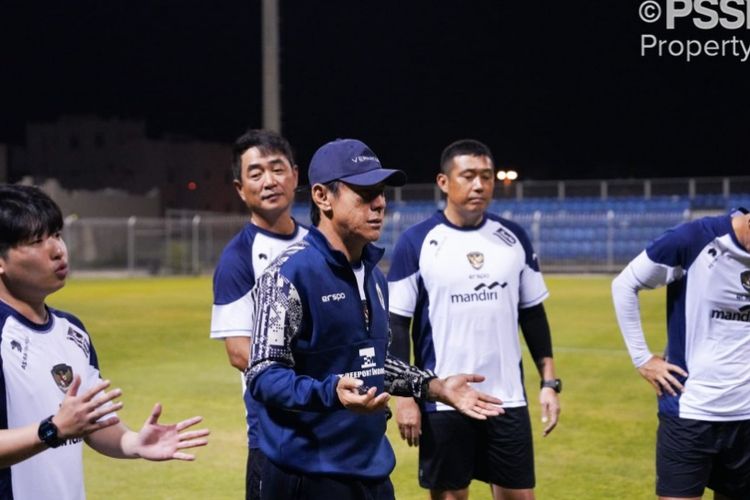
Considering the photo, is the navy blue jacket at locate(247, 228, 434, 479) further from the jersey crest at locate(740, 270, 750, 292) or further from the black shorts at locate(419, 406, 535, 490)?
the jersey crest at locate(740, 270, 750, 292)

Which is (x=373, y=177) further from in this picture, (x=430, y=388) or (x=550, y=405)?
(x=550, y=405)

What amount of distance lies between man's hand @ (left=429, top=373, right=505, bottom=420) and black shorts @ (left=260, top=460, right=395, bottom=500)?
19.1 inches

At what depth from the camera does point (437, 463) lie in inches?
216

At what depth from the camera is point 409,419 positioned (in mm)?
5383

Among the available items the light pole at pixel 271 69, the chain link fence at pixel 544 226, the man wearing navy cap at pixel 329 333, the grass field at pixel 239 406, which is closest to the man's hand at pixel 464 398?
the man wearing navy cap at pixel 329 333

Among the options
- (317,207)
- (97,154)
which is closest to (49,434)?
(317,207)

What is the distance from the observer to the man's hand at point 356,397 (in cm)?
310

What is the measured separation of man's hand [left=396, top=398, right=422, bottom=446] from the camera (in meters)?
5.37

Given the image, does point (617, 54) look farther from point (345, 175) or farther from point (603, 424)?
point (345, 175)

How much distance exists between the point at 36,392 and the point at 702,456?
335cm

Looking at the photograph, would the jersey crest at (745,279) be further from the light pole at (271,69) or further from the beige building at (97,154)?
the beige building at (97,154)

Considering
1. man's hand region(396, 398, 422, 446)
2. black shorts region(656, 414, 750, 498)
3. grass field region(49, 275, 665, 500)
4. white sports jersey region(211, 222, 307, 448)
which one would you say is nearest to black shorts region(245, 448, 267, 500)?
white sports jersey region(211, 222, 307, 448)

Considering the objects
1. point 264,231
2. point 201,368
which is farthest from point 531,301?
point 201,368

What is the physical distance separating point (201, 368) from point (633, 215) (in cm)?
2699
